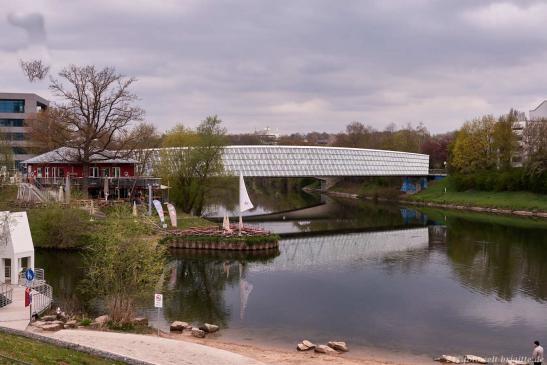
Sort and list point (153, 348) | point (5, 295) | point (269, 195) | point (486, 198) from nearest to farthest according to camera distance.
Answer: point (153, 348) → point (5, 295) → point (486, 198) → point (269, 195)

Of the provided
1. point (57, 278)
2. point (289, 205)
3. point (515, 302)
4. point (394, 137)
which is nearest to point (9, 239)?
point (57, 278)

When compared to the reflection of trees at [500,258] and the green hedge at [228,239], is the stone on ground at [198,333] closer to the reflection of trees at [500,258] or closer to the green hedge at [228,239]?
the reflection of trees at [500,258]

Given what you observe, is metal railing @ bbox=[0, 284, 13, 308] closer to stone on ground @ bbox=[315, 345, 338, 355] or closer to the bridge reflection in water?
stone on ground @ bbox=[315, 345, 338, 355]

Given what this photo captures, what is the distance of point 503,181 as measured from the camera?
9869 centimetres

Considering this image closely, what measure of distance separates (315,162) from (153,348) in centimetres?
8266

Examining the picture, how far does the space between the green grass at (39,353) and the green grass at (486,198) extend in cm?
8172

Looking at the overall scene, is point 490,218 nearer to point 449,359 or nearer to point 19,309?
point 449,359

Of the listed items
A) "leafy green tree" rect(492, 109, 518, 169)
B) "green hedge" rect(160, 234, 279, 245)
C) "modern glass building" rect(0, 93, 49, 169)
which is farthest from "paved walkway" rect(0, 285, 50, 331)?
"leafy green tree" rect(492, 109, 518, 169)

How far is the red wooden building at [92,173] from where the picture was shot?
228 feet

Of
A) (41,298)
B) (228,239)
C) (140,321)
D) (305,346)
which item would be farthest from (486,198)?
(41,298)

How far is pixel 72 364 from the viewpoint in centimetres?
1944

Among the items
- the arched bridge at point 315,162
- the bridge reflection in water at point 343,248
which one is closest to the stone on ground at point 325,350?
the bridge reflection in water at point 343,248

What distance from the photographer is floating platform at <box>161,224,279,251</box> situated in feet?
177

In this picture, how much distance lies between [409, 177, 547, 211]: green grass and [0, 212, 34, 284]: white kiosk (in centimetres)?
7576
